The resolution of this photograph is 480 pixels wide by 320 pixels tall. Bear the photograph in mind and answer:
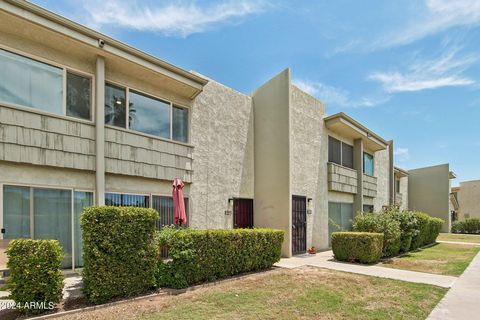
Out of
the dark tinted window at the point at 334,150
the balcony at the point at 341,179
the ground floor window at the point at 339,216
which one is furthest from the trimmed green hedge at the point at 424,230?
the dark tinted window at the point at 334,150

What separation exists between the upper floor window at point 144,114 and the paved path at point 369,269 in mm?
6057

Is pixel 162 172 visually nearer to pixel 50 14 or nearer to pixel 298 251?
pixel 50 14

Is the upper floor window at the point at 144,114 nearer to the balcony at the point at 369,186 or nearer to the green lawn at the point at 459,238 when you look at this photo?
the balcony at the point at 369,186

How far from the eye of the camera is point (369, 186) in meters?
20.9

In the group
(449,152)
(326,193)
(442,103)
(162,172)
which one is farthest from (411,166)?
(162,172)

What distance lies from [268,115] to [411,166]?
2677 centimetres

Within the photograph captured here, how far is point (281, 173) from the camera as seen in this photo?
12.9 m

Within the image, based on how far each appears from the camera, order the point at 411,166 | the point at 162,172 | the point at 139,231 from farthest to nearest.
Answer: the point at 411,166 → the point at 162,172 → the point at 139,231

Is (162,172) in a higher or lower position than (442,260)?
higher

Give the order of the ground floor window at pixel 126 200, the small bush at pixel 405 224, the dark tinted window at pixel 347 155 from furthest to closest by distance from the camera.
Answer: the dark tinted window at pixel 347 155, the small bush at pixel 405 224, the ground floor window at pixel 126 200

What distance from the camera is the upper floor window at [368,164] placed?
71.2 feet

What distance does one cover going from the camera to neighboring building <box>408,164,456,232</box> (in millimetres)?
31016

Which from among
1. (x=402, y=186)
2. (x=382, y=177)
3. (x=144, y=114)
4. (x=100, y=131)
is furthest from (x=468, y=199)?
(x=100, y=131)

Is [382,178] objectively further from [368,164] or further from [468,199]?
[468,199]
